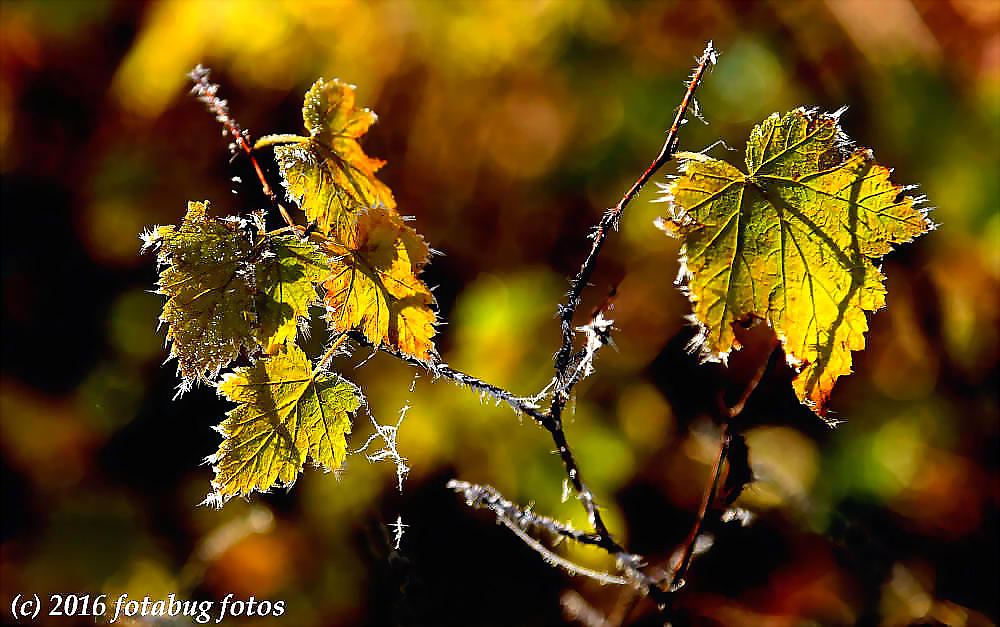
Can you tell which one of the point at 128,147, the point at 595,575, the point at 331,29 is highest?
the point at 331,29

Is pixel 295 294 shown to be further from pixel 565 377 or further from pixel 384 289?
pixel 565 377

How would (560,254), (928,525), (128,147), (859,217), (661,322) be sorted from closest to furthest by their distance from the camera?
(859,217)
(928,525)
(661,322)
(560,254)
(128,147)

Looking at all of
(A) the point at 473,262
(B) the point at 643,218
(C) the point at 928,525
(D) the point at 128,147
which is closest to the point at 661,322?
(B) the point at 643,218

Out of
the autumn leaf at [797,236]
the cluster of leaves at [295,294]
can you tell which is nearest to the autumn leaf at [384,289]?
the cluster of leaves at [295,294]

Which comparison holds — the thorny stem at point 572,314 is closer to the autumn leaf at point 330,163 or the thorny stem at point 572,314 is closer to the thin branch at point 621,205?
the thin branch at point 621,205

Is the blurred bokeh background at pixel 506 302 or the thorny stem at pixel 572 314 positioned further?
the blurred bokeh background at pixel 506 302

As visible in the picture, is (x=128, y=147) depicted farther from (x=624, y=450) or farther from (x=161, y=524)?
(x=624, y=450)

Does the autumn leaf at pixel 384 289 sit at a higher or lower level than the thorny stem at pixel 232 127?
lower
